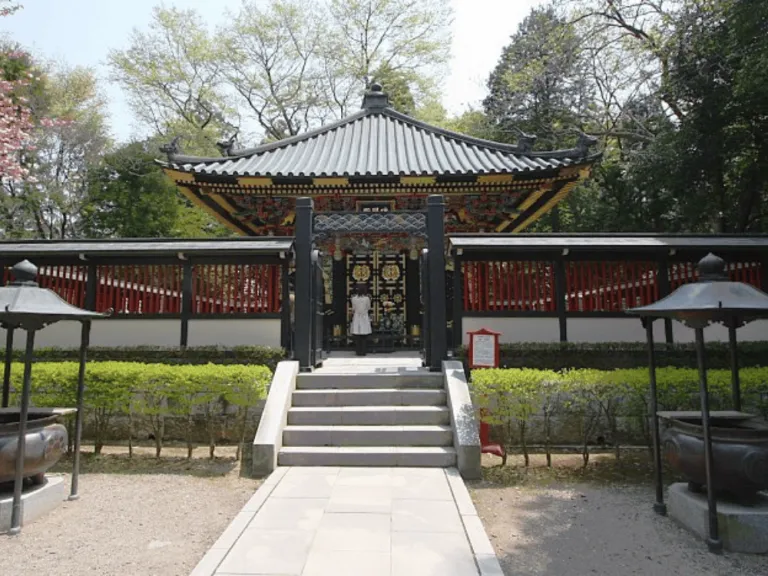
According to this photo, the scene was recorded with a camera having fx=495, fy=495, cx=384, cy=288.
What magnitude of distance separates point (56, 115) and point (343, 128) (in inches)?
640

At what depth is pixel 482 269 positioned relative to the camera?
28.6ft

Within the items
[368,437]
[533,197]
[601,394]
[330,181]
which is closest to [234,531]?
[368,437]

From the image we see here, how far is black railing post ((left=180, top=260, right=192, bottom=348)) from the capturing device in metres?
8.94

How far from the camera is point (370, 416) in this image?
6.91 metres

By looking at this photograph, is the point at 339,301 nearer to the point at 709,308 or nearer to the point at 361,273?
the point at 361,273

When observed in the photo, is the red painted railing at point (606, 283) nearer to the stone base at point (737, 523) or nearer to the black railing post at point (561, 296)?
the black railing post at point (561, 296)

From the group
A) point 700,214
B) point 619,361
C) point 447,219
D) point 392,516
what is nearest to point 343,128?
point 447,219

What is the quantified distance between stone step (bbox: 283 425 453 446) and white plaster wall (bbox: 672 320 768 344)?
4978 millimetres

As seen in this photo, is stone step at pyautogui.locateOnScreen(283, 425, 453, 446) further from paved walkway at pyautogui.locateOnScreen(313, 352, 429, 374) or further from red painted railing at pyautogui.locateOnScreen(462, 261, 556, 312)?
red painted railing at pyautogui.locateOnScreen(462, 261, 556, 312)

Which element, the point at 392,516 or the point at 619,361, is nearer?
the point at 392,516

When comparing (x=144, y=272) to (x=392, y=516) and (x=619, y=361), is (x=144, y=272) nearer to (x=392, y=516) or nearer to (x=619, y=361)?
(x=392, y=516)

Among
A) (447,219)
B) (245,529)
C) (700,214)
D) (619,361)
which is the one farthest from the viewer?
(700,214)

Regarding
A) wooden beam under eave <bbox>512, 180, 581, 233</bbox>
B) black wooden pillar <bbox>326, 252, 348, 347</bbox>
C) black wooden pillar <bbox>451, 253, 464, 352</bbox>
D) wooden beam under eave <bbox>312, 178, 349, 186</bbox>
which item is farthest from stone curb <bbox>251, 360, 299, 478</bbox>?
wooden beam under eave <bbox>512, 180, 581, 233</bbox>

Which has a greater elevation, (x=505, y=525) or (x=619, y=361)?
(x=619, y=361)
